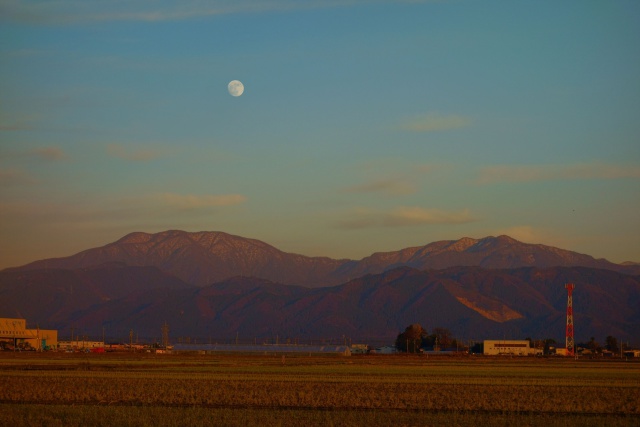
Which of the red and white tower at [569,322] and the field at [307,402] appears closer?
the field at [307,402]

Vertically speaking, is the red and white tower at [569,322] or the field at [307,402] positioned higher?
the red and white tower at [569,322]

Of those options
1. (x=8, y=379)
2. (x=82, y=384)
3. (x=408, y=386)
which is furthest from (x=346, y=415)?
(x=8, y=379)

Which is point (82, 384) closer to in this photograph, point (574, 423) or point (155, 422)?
point (155, 422)

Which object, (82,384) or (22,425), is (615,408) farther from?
(82,384)

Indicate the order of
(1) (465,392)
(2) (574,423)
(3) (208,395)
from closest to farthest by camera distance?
(2) (574,423) < (3) (208,395) < (1) (465,392)

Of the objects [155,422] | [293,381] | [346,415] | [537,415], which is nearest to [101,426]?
[155,422]

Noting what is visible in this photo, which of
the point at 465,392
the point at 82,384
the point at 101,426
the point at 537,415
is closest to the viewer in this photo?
the point at 101,426

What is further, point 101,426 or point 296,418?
point 296,418

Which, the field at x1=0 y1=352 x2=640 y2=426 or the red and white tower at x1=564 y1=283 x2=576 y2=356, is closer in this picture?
the field at x1=0 y1=352 x2=640 y2=426

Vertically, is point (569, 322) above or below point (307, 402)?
above

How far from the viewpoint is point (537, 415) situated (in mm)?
40406

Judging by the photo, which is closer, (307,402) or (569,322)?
(307,402)

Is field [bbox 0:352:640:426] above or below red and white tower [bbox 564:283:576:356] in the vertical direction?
below

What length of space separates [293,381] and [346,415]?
24.5 meters
